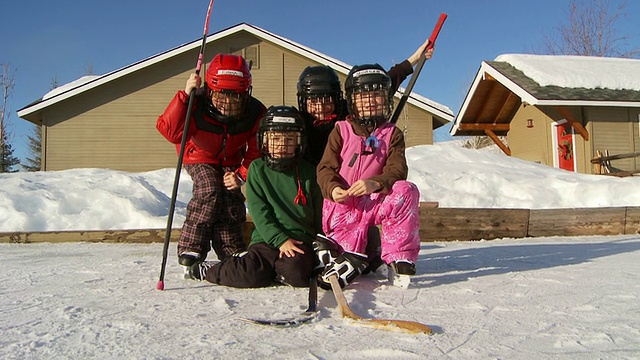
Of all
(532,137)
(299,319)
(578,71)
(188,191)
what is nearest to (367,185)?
(299,319)

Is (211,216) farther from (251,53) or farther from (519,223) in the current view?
(251,53)

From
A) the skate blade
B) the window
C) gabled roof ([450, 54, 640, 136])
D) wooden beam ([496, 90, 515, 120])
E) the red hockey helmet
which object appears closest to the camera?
the skate blade

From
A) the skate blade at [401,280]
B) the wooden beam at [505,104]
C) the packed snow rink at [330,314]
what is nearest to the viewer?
the packed snow rink at [330,314]

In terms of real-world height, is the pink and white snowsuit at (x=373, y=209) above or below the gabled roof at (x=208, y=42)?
below

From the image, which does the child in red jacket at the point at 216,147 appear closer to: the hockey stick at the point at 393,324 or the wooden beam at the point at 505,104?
the hockey stick at the point at 393,324

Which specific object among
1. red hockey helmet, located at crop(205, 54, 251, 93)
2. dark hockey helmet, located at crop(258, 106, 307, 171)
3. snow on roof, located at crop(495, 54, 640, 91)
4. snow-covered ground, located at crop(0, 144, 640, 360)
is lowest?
snow-covered ground, located at crop(0, 144, 640, 360)

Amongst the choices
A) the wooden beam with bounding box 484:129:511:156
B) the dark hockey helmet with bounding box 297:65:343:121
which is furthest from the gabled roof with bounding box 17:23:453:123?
the dark hockey helmet with bounding box 297:65:343:121

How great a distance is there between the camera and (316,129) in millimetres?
2855

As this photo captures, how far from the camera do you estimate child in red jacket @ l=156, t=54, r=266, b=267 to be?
260 centimetres

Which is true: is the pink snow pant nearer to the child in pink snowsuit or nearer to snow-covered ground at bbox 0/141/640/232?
the child in pink snowsuit

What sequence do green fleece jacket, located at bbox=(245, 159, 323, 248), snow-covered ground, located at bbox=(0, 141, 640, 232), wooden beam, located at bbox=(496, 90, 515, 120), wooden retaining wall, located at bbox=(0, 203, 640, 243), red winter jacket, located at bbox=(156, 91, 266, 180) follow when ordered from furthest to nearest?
wooden beam, located at bbox=(496, 90, 515, 120)
snow-covered ground, located at bbox=(0, 141, 640, 232)
wooden retaining wall, located at bbox=(0, 203, 640, 243)
red winter jacket, located at bbox=(156, 91, 266, 180)
green fleece jacket, located at bbox=(245, 159, 323, 248)

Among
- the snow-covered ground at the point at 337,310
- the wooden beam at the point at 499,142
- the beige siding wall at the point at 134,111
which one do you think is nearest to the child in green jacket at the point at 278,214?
the snow-covered ground at the point at 337,310

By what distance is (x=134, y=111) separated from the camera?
1320 cm

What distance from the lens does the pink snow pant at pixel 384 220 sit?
7.61ft
